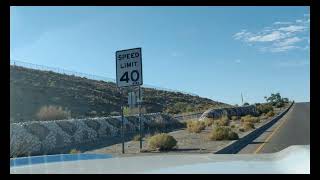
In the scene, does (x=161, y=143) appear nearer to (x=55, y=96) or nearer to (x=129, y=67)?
(x=129, y=67)

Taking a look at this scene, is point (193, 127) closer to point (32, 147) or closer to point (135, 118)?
point (135, 118)

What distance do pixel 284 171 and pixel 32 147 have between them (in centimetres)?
1780

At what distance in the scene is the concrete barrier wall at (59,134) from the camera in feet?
67.8

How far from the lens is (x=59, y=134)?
77.9ft

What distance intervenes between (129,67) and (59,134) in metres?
7.30

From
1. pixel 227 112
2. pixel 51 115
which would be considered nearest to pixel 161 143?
pixel 51 115

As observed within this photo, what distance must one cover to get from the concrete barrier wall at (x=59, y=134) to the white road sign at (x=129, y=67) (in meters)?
4.21

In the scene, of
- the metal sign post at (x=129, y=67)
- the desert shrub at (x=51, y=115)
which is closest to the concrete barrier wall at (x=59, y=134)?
the metal sign post at (x=129, y=67)

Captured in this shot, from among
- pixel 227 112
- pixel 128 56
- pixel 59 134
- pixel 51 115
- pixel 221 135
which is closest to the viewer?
pixel 128 56

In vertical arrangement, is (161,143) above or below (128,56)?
below

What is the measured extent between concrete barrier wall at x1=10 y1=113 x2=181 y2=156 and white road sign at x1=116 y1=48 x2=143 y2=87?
4.21 metres
